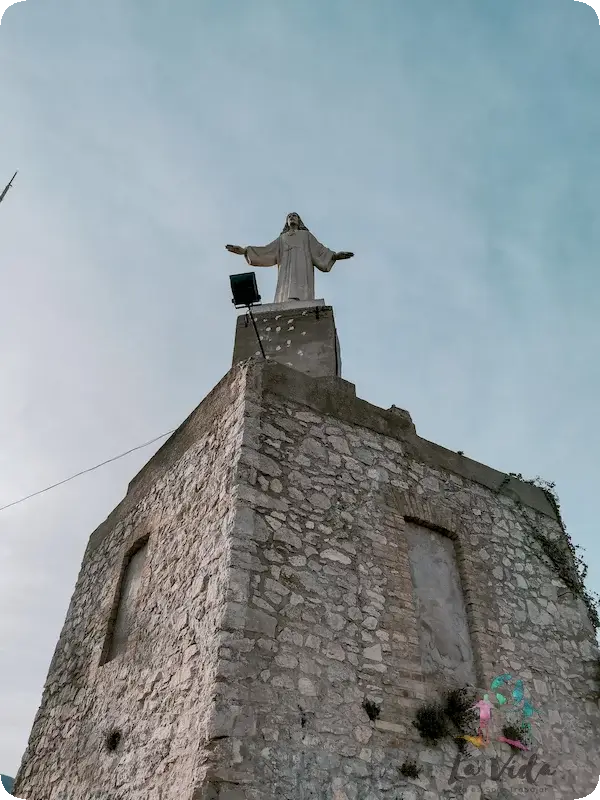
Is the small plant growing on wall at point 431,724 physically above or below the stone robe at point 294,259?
below

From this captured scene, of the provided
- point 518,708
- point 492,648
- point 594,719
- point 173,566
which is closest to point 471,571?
point 492,648

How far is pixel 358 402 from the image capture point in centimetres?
714

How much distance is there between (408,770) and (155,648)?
2375 millimetres

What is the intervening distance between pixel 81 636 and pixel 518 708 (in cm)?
495

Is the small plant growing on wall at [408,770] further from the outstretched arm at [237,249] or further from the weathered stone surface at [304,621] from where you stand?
the outstretched arm at [237,249]

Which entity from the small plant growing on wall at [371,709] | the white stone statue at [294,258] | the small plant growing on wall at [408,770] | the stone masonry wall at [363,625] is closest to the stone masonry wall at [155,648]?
the stone masonry wall at [363,625]

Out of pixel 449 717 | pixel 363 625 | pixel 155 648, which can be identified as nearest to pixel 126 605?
pixel 155 648

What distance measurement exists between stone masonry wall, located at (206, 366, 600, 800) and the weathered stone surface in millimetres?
17

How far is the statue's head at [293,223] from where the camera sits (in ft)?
33.3

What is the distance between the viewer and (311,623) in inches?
209

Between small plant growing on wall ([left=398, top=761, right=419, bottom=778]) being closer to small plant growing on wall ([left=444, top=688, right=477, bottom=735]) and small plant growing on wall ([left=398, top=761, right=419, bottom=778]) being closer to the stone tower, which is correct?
the stone tower

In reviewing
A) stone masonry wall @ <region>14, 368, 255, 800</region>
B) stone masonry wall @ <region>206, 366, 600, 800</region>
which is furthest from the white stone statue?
stone masonry wall @ <region>206, 366, 600, 800</region>

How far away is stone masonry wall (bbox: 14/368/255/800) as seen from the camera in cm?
490
